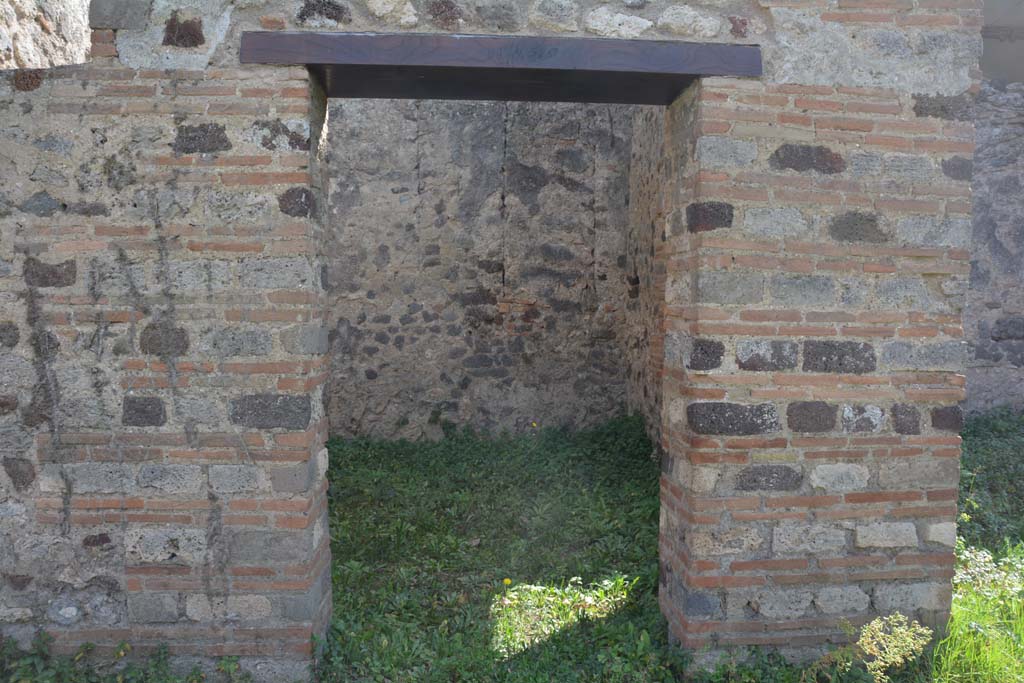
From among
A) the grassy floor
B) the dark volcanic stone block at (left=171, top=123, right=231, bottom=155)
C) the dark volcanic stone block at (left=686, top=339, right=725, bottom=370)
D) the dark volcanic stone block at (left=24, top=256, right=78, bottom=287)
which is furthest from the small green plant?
the dark volcanic stone block at (left=24, top=256, right=78, bottom=287)

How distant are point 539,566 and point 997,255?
5.52m

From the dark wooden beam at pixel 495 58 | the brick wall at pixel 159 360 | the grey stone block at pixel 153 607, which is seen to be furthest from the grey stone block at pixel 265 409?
the dark wooden beam at pixel 495 58

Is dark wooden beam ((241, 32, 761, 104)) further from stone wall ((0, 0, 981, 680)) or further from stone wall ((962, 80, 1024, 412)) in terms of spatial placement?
stone wall ((962, 80, 1024, 412))

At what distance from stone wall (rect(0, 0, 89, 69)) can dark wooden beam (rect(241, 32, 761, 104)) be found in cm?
188

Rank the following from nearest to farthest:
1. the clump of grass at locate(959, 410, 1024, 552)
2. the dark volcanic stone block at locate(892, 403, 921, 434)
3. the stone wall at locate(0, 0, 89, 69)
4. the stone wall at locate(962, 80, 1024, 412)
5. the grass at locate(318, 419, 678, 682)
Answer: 1. the dark volcanic stone block at locate(892, 403, 921, 434)
2. the grass at locate(318, 419, 678, 682)
3. the stone wall at locate(0, 0, 89, 69)
4. the clump of grass at locate(959, 410, 1024, 552)
5. the stone wall at locate(962, 80, 1024, 412)

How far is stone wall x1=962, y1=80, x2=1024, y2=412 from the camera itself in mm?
6379

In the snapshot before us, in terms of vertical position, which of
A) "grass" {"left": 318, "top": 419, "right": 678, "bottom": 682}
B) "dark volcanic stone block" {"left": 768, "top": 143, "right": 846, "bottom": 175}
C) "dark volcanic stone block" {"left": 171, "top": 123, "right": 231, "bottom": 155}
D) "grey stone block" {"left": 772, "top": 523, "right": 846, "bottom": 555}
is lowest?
"grass" {"left": 318, "top": 419, "right": 678, "bottom": 682}

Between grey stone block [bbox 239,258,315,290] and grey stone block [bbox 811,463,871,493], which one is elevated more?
grey stone block [bbox 239,258,315,290]

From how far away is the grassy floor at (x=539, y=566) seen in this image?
319 cm

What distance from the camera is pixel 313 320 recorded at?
296cm

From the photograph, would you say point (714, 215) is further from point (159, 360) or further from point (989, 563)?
point (989, 563)

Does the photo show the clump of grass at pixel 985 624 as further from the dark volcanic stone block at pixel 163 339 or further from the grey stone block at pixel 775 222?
the dark volcanic stone block at pixel 163 339

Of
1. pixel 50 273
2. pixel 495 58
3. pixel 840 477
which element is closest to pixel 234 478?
pixel 50 273

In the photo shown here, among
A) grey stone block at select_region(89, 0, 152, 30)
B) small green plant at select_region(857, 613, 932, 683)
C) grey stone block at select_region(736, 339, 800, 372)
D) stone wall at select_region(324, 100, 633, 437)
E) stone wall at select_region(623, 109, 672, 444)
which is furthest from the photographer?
stone wall at select_region(324, 100, 633, 437)
